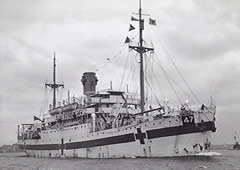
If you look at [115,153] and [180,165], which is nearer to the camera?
[180,165]

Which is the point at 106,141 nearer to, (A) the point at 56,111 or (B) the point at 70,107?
(B) the point at 70,107

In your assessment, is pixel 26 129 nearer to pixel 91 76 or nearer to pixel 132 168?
pixel 91 76

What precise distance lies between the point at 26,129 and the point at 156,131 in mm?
38284

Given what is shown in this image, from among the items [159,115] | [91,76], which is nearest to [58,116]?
[91,76]

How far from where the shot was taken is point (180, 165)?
31562 millimetres

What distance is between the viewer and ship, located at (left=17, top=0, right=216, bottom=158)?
3741cm

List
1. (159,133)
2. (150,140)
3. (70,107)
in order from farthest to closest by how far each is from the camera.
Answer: (70,107), (150,140), (159,133)

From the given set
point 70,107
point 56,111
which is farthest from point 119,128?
point 56,111

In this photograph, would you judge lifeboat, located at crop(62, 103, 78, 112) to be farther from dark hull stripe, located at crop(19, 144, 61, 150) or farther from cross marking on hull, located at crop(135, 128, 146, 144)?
cross marking on hull, located at crop(135, 128, 146, 144)

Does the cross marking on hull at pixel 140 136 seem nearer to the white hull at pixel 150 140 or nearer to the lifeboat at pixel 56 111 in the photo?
the white hull at pixel 150 140

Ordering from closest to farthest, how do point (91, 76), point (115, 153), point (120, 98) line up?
1. point (115, 153)
2. point (120, 98)
3. point (91, 76)

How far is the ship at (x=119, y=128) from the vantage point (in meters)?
37.4

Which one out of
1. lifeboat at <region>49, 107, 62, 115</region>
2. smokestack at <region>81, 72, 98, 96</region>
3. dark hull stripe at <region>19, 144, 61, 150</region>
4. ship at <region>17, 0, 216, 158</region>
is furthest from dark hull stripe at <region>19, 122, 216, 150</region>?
lifeboat at <region>49, 107, 62, 115</region>

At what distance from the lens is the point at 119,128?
135 feet
